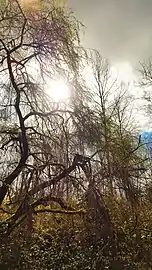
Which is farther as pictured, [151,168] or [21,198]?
[151,168]

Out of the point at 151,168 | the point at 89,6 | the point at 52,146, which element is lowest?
the point at 52,146

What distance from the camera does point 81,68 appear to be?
26.2ft

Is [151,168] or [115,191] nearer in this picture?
[115,191]

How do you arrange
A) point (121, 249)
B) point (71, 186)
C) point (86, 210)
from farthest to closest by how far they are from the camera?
point (121, 249)
point (86, 210)
point (71, 186)

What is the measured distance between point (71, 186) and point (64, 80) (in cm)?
212

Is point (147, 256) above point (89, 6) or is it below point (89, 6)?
below

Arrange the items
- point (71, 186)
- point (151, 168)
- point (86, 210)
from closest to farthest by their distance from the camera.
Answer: point (71, 186), point (86, 210), point (151, 168)

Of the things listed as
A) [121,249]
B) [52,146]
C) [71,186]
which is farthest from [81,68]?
[121,249]

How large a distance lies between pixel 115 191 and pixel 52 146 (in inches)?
57.6

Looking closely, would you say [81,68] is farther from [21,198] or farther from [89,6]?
[21,198]

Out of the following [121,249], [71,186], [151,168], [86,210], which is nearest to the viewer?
[71,186]

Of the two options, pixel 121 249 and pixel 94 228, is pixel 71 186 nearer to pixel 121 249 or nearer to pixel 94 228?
pixel 94 228

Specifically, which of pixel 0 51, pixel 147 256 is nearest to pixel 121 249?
pixel 147 256

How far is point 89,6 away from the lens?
809 cm
